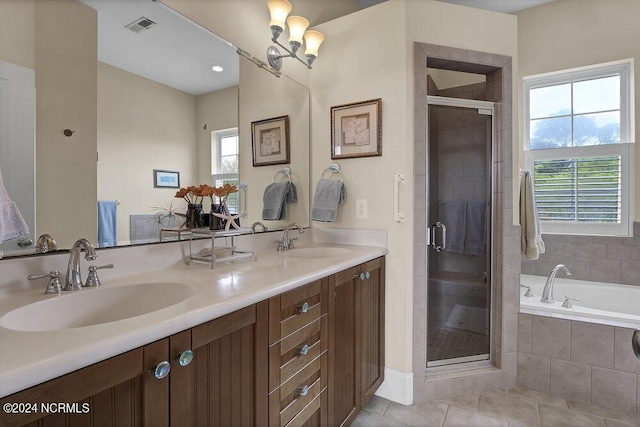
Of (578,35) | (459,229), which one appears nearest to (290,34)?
(459,229)

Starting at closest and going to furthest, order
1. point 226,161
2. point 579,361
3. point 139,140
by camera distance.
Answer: point 139,140
point 226,161
point 579,361

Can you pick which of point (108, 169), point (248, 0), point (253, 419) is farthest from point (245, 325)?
point (248, 0)

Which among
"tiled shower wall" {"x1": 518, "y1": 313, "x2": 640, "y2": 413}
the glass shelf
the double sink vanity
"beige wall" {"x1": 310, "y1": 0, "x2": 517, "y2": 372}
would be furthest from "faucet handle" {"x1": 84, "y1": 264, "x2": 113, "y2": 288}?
"tiled shower wall" {"x1": 518, "y1": 313, "x2": 640, "y2": 413}

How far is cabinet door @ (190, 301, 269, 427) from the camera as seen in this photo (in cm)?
80

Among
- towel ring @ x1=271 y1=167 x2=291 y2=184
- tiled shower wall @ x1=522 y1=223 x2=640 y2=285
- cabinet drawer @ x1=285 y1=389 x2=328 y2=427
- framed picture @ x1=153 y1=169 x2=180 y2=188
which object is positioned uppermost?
towel ring @ x1=271 y1=167 x2=291 y2=184

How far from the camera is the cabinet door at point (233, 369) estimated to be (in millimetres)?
801

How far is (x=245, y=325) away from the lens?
922mm

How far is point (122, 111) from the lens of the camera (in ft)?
3.94

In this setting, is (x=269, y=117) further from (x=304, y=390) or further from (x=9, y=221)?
(x=304, y=390)

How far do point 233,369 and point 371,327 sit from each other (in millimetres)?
1011

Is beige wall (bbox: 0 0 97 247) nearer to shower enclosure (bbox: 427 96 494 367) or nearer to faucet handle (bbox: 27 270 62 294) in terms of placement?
faucet handle (bbox: 27 270 62 294)

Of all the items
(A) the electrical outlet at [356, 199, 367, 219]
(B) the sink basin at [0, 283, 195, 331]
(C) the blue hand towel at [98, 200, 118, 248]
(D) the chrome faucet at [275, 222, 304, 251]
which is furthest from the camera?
(A) the electrical outlet at [356, 199, 367, 219]

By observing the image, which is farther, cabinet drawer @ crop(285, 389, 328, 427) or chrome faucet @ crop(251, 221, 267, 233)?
chrome faucet @ crop(251, 221, 267, 233)

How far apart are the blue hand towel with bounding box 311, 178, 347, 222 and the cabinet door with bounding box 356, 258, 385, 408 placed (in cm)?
43
